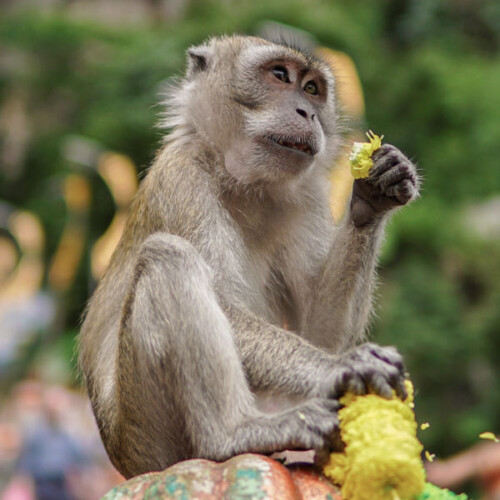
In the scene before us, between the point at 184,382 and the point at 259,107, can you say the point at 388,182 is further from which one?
the point at 184,382

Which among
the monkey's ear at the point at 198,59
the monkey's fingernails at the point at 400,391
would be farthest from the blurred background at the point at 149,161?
the monkey's fingernails at the point at 400,391

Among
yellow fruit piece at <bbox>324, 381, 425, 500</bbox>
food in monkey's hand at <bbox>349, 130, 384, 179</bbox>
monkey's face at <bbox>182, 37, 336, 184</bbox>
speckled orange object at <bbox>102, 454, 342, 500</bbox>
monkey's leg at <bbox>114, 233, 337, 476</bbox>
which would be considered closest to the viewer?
yellow fruit piece at <bbox>324, 381, 425, 500</bbox>

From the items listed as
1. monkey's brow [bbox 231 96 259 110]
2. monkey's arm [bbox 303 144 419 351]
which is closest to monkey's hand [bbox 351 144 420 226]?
monkey's arm [bbox 303 144 419 351]

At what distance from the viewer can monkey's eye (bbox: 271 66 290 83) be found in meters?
5.18

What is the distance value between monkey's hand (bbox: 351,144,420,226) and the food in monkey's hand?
0.17 feet

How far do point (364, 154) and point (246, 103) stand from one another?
1.01 metres

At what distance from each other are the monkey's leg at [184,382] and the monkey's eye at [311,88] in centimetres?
163

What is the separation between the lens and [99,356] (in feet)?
15.5

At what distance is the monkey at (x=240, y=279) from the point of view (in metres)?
3.80

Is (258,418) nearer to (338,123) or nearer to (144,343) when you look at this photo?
(144,343)

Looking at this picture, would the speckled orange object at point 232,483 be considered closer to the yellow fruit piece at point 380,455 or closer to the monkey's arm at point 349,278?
the yellow fruit piece at point 380,455

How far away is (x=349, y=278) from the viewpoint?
4.87 m

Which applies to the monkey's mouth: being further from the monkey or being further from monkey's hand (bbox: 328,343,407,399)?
monkey's hand (bbox: 328,343,407,399)

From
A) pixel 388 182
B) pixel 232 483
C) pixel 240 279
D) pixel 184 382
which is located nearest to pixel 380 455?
pixel 232 483
